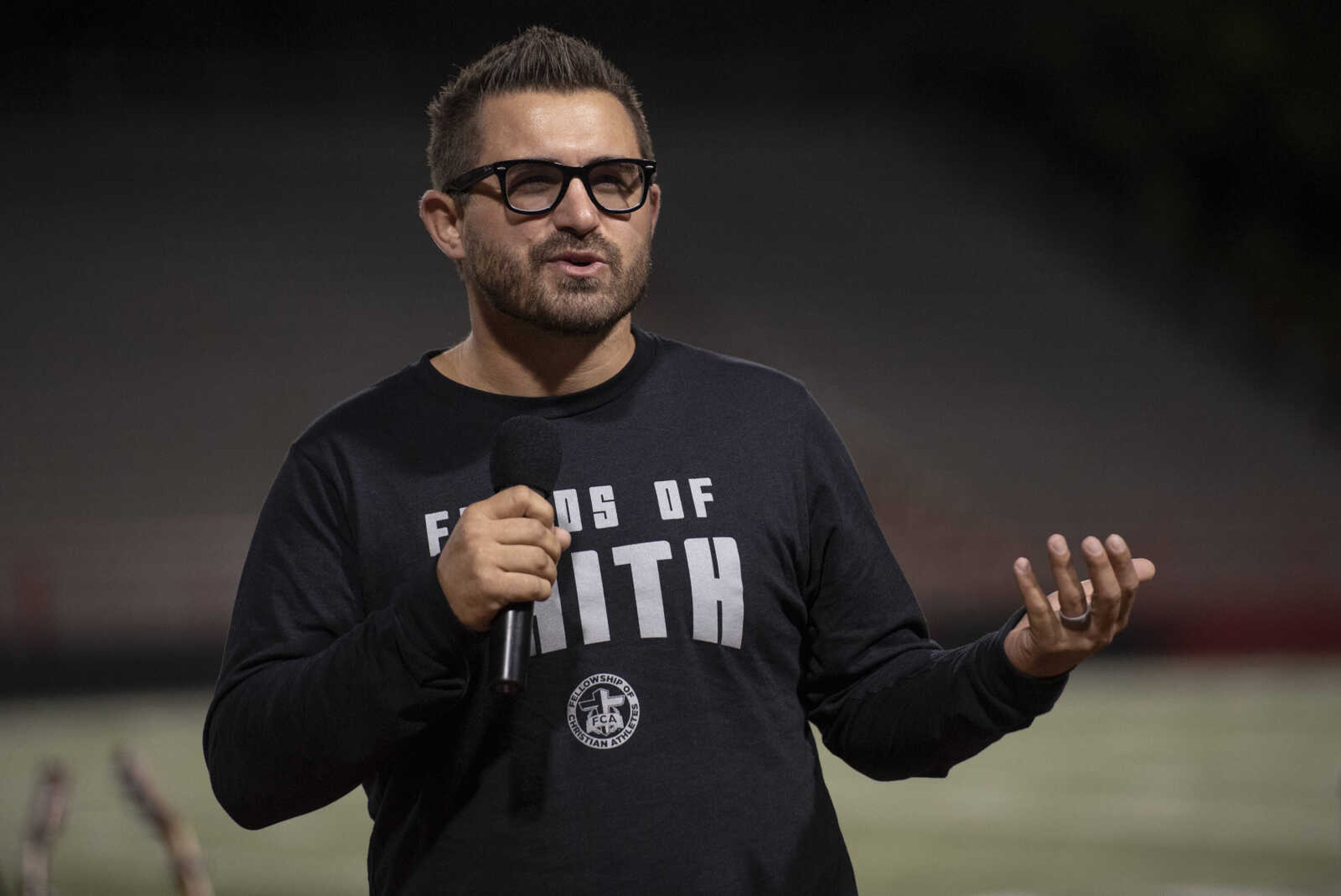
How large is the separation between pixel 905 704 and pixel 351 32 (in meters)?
16.6

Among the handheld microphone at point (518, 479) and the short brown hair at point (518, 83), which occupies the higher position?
the short brown hair at point (518, 83)

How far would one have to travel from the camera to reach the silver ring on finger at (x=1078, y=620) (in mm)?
1871

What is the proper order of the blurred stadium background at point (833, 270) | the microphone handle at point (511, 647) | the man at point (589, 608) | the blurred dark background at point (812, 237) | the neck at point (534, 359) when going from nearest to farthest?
the microphone handle at point (511, 647), the man at point (589, 608), the neck at point (534, 359), the blurred stadium background at point (833, 270), the blurred dark background at point (812, 237)

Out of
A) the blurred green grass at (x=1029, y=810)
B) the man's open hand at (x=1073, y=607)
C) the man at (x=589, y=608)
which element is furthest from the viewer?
the blurred green grass at (x=1029, y=810)

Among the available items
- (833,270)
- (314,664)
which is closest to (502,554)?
(314,664)

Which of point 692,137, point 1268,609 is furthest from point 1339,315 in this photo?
point 692,137

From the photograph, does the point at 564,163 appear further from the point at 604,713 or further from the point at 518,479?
the point at 604,713

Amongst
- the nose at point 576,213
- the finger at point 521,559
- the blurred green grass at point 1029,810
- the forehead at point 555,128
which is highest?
the forehead at point 555,128

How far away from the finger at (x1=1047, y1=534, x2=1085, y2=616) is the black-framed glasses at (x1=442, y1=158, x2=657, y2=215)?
686 millimetres

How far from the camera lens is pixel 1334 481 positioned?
16.8 meters

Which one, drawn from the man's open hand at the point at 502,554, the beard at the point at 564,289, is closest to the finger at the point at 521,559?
the man's open hand at the point at 502,554

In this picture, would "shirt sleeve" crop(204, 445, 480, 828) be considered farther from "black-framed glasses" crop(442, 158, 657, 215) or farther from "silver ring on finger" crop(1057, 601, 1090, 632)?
"silver ring on finger" crop(1057, 601, 1090, 632)

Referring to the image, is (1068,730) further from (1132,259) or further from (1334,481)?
(1132,259)

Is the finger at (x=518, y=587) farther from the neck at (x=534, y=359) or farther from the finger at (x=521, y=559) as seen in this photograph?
the neck at (x=534, y=359)
